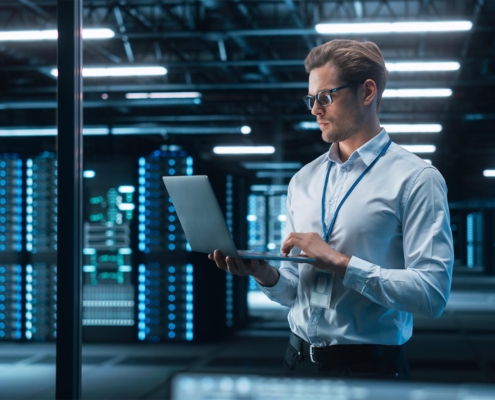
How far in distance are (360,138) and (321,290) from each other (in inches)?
15.1

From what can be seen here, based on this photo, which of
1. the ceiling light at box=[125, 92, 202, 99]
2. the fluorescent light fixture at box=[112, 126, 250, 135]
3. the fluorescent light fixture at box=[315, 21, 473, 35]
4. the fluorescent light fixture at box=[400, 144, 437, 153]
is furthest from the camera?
the fluorescent light fixture at box=[112, 126, 250, 135]

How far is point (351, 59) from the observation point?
1479 mm

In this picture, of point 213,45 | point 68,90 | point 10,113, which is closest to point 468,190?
point 213,45

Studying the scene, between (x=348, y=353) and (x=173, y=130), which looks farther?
(x=173, y=130)

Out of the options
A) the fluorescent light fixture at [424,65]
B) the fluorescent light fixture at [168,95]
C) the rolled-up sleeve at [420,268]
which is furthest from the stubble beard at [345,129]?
the fluorescent light fixture at [168,95]

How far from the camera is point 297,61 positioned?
37.7ft

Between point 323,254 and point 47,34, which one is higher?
point 47,34

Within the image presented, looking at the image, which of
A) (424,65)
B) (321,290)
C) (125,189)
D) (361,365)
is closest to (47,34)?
(125,189)

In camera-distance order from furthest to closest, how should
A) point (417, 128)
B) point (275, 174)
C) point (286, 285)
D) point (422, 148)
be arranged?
point (275, 174)
point (417, 128)
point (422, 148)
point (286, 285)

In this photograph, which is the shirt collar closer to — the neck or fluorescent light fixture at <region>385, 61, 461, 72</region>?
the neck

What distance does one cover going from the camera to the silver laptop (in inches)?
56.9

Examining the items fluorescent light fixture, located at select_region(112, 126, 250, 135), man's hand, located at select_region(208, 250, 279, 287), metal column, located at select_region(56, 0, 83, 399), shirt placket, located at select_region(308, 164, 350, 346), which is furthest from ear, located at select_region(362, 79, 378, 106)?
fluorescent light fixture, located at select_region(112, 126, 250, 135)

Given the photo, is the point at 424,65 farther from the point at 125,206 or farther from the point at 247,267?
the point at 247,267

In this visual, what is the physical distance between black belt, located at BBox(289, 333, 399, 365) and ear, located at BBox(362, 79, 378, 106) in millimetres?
573
